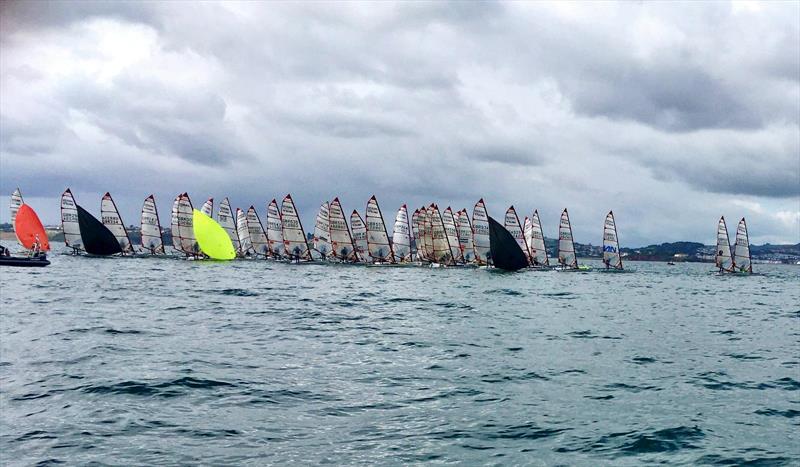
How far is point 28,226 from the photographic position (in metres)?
87.4

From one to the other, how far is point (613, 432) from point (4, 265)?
218 ft

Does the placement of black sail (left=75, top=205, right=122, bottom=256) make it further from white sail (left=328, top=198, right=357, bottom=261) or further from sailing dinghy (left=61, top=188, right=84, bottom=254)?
white sail (left=328, top=198, right=357, bottom=261)

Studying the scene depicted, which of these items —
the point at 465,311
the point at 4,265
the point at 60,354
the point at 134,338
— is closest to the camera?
the point at 60,354

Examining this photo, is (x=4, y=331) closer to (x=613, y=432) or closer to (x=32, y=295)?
(x=32, y=295)

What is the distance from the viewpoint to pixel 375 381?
53.0ft

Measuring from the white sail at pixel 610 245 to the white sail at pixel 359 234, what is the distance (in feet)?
139

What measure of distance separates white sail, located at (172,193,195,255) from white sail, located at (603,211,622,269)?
71.0 metres

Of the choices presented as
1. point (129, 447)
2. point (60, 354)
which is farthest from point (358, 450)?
point (60, 354)

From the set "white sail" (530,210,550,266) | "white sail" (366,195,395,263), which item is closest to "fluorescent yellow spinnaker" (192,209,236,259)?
"white sail" (366,195,395,263)

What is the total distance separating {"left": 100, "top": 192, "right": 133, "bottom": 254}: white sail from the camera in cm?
10519

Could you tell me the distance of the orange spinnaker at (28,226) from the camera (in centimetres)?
8638

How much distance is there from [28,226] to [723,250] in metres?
114

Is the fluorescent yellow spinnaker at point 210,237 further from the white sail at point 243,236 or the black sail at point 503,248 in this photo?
the black sail at point 503,248

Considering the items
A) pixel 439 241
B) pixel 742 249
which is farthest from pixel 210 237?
pixel 742 249
